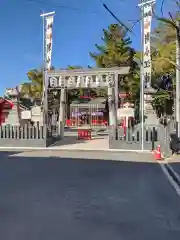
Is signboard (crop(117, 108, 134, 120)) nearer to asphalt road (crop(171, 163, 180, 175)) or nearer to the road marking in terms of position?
asphalt road (crop(171, 163, 180, 175))

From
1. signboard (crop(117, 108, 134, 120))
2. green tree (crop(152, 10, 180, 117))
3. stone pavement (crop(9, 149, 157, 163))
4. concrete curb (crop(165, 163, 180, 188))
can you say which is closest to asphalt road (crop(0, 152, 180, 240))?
concrete curb (crop(165, 163, 180, 188))

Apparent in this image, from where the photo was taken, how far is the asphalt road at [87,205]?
5.75m

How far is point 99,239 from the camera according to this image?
5.38m

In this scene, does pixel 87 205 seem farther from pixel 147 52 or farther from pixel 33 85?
pixel 33 85

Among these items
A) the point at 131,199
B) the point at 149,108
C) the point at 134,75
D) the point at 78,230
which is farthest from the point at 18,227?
the point at 134,75

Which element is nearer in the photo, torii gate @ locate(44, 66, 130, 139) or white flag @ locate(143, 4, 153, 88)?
white flag @ locate(143, 4, 153, 88)

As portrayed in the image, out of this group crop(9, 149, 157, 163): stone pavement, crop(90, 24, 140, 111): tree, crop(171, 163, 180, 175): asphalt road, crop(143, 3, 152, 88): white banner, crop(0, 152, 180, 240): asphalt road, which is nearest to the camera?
crop(0, 152, 180, 240): asphalt road

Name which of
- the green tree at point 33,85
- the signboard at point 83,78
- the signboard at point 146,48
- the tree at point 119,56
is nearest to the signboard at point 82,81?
the signboard at point 83,78

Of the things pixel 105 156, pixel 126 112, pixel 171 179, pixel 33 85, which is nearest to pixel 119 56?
pixel 33 85

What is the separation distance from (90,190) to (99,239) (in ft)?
13.0

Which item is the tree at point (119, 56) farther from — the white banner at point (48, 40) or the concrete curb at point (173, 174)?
the concrete curb at point (173, 174)

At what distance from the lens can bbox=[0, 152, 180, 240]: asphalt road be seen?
18.9 ft

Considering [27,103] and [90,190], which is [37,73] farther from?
[90,190]

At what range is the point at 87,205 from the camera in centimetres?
765
